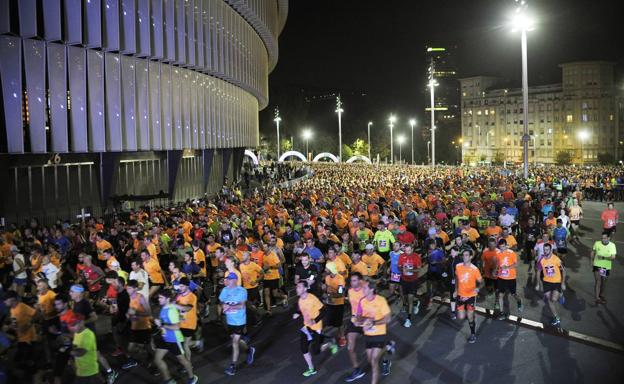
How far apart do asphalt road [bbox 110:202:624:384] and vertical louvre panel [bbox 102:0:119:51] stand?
55.8 feet

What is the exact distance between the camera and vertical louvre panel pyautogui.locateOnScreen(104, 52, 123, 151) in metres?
24.8

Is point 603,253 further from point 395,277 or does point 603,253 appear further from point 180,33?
point 180,33

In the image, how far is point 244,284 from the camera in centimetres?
1084

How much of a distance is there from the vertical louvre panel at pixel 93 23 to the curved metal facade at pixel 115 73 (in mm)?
41

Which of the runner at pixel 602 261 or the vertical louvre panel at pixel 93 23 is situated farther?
the vertical louvre panel at pixel 93 23

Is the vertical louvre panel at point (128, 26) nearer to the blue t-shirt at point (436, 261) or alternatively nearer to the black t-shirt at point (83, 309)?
the blue t-shirt at point (436, 261)

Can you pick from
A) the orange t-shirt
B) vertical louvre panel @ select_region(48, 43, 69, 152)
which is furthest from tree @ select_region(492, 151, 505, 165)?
the orange t-shirt

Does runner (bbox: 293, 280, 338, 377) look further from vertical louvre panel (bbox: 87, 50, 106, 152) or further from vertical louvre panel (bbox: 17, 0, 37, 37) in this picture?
vertical louvre panel (bbox: 87, 50, 106, 152)

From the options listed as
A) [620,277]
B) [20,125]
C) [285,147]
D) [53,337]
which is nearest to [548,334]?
[620,277]

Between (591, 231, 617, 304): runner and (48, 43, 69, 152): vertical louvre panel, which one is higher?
(48, 43, 69, 152): vertical louvre panel

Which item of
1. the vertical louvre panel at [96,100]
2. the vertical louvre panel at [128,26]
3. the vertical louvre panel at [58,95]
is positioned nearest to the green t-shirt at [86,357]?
the vertical louvre panel at [58,95]

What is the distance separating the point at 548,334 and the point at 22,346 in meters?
8.53

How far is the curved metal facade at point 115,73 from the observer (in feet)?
69.5

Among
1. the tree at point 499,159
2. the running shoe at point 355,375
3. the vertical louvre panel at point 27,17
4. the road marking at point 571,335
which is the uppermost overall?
the vertical louvre panel at point 27,17
